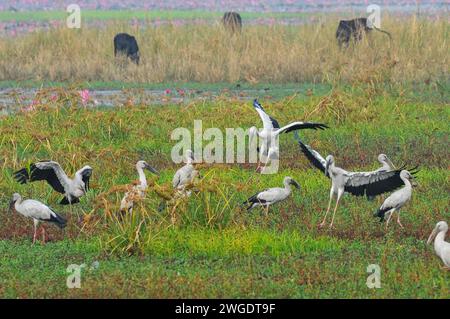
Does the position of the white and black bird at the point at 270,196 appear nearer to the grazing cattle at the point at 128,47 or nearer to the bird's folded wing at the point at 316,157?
the bird's folded wing at the point at 316,157

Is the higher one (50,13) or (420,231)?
(420,231)

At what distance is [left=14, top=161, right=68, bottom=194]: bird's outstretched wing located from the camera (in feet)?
34.1

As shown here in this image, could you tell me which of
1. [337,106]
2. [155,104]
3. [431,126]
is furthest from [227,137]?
[155,104]

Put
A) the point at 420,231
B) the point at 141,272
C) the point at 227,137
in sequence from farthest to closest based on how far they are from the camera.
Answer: the point at 227,137 → the point at 420,231 → the point at 141,272

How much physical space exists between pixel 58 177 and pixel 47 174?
0.10 meters

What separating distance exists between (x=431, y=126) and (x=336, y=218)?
459 centimetres

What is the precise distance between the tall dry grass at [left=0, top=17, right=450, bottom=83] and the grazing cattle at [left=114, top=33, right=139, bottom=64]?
192mm

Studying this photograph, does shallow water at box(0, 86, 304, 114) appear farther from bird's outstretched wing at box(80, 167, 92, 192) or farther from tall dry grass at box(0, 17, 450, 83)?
bird's outstretched wing at box(80, 167, 92, 192)

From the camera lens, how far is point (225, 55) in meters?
21.4

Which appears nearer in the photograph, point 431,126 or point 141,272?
point 141,272

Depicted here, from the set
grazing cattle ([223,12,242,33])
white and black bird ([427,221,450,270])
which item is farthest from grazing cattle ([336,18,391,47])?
white and black bird ([427,221,450,270])

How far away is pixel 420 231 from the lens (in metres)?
9.94

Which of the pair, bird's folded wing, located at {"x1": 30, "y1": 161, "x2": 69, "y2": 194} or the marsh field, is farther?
bird's folded wing, located at {"x1": 30, "y1": 161, "x2": 69, "y2": 194}

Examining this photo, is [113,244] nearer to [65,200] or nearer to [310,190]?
[65,200]
